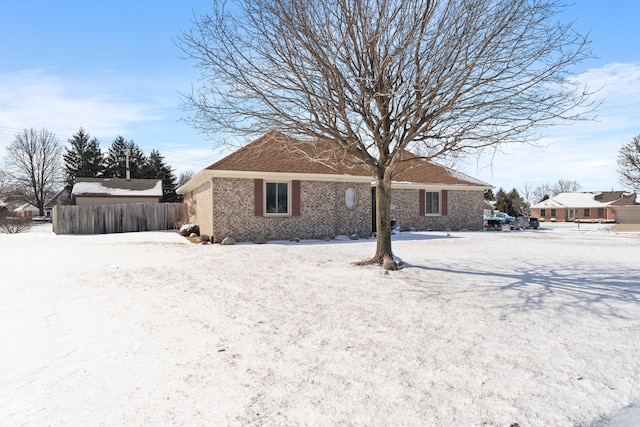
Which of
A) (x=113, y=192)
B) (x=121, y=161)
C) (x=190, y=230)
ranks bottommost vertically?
(x=190, y=230)

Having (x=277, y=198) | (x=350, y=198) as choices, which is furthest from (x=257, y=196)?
(x=350, y=198)

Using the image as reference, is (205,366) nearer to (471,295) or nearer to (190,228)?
(471,295)

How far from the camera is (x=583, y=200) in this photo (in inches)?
2108

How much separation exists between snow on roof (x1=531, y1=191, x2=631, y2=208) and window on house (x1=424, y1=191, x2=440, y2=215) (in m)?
40.0

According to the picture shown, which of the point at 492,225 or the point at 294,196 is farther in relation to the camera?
the point at 492,225

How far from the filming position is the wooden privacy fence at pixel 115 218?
20.6 metres

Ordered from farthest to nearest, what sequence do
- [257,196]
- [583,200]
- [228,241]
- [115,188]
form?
[583,200] → [115,188] → [257,196] → [228,241]

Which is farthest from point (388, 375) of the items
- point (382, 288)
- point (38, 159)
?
point (38, 159)

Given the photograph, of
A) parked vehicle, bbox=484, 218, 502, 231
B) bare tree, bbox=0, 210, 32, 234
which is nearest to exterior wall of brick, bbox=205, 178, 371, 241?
parked vehicle, bbox=484, 218, 502, 231

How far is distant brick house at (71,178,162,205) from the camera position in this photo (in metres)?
31.3

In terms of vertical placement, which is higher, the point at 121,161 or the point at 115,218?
the point at 121,161

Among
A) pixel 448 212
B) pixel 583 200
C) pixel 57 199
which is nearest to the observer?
pixel 448 212

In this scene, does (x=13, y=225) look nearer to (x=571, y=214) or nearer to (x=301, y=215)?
(x=301, y=215)

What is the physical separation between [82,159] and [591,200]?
63.3 m
